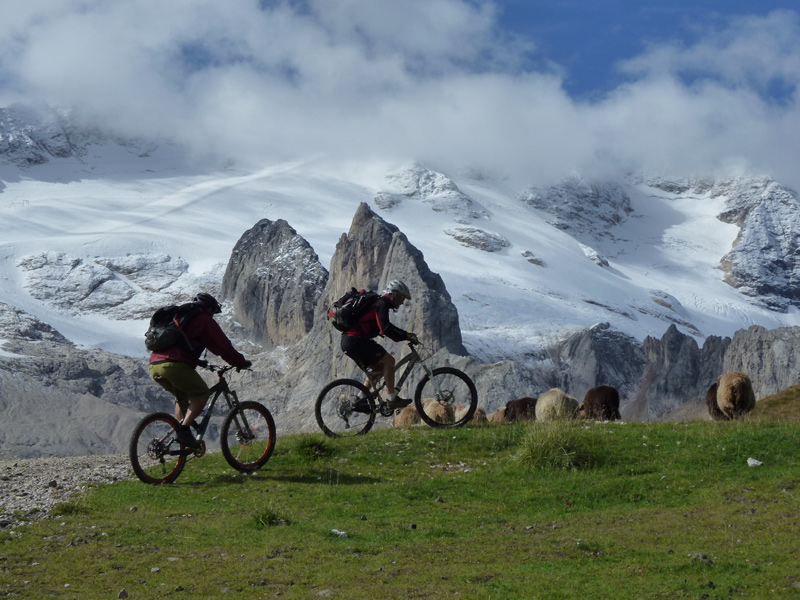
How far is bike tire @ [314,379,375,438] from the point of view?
16.8m

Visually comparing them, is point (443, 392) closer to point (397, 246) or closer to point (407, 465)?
point (407, 465)

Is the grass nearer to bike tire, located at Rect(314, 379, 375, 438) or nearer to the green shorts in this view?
bike tire, located at Rect(314, 379, 375, 438)

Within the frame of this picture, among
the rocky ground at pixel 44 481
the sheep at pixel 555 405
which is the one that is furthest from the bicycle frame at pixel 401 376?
the sheep at pixel 555 405

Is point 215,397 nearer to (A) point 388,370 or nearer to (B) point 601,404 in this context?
(A) point 388,370

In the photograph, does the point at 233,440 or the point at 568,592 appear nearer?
the point at 568,592

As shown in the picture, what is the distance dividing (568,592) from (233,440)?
7973 mm

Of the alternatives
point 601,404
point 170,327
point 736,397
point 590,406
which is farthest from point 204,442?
point 601,404

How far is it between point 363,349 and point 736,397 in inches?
352

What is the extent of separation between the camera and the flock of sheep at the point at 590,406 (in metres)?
19.9

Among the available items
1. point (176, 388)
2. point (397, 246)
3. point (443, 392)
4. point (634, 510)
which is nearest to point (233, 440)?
point (176, 388)

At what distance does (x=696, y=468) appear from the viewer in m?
14.6

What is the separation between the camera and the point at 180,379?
14.1m

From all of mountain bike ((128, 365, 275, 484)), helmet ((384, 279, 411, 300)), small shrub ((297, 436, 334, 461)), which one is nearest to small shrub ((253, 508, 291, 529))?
Result: mountain bike ((128, 365, 275, 484))

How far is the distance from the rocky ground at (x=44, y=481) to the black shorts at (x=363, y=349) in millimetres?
4502
